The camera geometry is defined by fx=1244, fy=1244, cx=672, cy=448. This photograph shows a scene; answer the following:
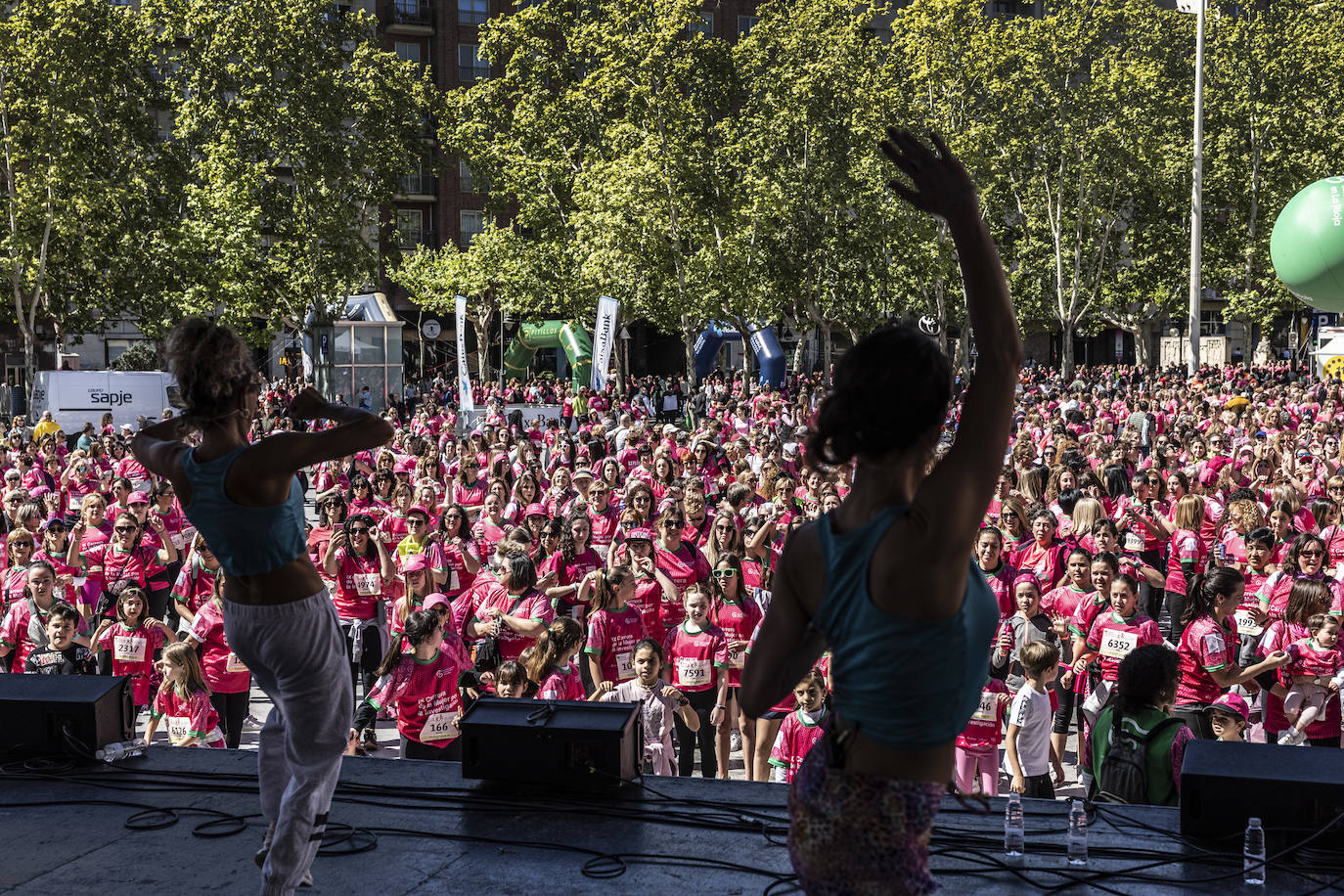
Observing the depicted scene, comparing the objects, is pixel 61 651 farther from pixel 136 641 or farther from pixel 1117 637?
pixel 1117 637

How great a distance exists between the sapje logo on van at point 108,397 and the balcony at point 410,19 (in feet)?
106

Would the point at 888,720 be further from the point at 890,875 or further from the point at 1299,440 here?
the point at 1299,440

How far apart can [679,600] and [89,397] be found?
68.3 ft

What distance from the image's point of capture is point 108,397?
2561cm

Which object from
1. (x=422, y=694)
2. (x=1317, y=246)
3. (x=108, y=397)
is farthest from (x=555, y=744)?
(x=108, y=397)

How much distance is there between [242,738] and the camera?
905 centimetres

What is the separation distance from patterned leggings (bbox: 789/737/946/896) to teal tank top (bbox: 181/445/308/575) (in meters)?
1.80

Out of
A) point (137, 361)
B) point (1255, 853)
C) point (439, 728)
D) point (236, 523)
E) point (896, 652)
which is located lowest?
point (439, 728)

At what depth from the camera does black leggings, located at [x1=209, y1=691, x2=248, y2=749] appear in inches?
314

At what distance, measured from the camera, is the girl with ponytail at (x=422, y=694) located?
6.98 metres

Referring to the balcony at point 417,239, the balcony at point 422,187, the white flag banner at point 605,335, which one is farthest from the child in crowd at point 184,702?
the balcony at point 422,187

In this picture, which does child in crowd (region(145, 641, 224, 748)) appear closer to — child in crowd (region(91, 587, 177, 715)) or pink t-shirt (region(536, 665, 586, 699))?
child in crowd (region(91, 587, 177, 715))

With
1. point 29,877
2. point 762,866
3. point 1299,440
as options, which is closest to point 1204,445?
point 1299,440

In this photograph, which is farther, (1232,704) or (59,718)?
(1232,704)
